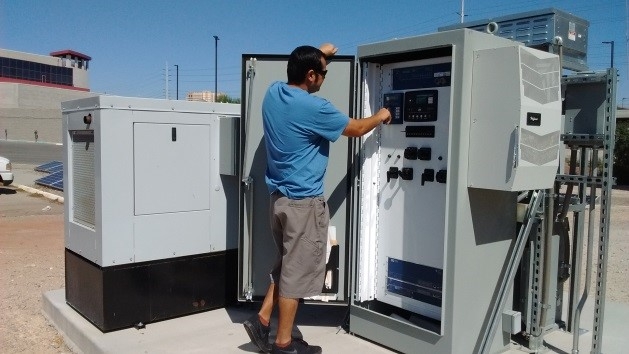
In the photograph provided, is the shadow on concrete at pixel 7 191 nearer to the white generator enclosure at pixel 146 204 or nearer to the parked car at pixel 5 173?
the parked car at pixel 5 173

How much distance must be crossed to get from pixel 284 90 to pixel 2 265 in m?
5.54

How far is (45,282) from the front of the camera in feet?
20.3

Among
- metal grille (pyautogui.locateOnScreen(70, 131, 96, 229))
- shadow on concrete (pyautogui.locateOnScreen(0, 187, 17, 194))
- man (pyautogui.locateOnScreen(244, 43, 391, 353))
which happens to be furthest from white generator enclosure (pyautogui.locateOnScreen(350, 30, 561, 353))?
shadow on concrete (pyautogui.locateOnScreen(0, 187, 17, 194))

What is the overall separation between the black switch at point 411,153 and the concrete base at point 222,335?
1.35 metres

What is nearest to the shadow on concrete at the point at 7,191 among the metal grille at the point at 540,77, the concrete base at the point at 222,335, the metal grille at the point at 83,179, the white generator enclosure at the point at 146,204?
the concrete base at the point at 222,335

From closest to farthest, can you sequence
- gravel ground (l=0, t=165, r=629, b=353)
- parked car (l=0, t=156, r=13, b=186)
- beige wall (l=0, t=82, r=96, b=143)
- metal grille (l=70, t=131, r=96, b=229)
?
metal grille (l=70, t=131, r=96, b=229) → gravel ground (l=0, t=165, r=629, b=353) → parked car (l=0, t=156, r=13, b=186) → beige wall (l=0, t=82, r=96, b=143)

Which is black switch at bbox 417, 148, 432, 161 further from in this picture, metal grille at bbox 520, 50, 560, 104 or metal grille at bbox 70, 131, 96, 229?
metal grille at bbox 70, 131, 96, 229

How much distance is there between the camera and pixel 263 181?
13.6 ft

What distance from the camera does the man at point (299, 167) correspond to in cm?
327

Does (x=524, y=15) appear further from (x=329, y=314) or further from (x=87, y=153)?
(x=87, y=153)

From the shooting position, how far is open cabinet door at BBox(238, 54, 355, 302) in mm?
3965

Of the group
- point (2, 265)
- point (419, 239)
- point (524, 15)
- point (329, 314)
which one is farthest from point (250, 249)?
point (2, 265)

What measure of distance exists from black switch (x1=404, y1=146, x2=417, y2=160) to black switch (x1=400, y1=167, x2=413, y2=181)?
8cm

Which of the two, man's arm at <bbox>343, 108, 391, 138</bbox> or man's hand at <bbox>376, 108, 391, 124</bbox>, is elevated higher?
man's hand at <bbox>376, 108, 391, 124</bbox>
